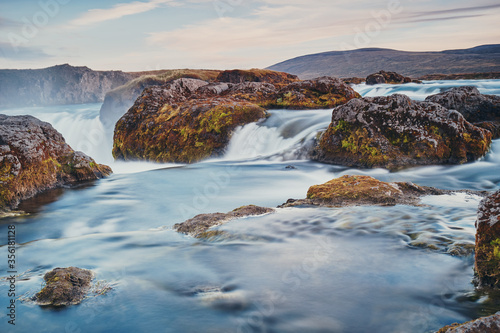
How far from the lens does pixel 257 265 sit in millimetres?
4375

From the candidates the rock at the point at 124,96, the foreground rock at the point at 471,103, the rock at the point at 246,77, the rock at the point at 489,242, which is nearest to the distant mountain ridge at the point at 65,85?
the rock at the point at 124,96

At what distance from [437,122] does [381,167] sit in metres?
1.98

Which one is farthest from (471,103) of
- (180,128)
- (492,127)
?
(180,128)

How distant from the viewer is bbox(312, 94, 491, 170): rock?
982cm

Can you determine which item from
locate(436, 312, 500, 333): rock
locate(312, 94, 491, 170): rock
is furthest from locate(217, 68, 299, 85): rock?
locate(436, 312, 500, 333): rock

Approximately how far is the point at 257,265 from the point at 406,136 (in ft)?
23.5

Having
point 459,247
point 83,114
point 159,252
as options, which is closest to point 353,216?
point 459,247

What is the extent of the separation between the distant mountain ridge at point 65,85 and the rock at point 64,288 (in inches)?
3652

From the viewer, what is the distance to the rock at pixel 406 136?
9820mm

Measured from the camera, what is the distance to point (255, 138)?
1359cm

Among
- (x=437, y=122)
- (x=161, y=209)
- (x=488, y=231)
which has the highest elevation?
(x=437, y=122)

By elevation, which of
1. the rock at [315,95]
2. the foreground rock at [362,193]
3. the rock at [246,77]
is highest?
the rock at [246,77]

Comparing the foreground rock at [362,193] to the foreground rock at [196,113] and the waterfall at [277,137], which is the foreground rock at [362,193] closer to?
the waterfall at [277,137]

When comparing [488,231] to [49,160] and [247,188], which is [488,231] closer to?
[247,188]
